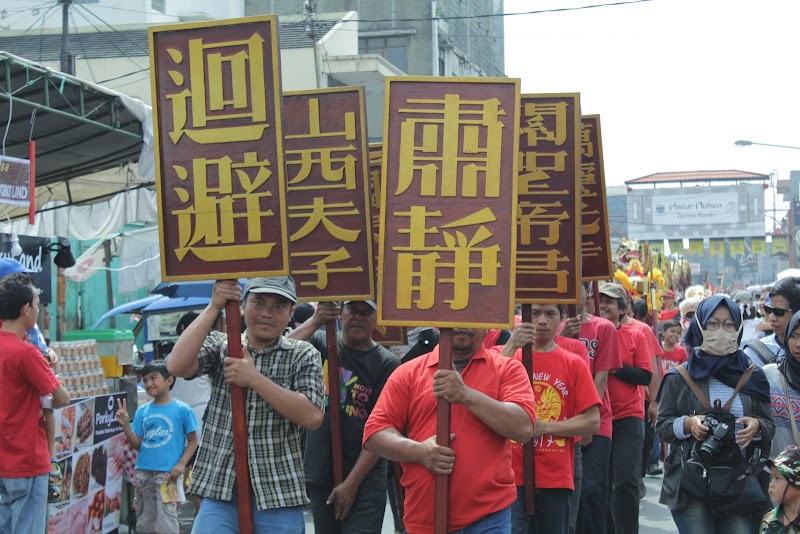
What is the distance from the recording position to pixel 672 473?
559 cm

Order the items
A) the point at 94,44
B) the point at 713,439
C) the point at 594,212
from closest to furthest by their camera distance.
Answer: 1. the point at 713,439
2. the point at 594,212
3. the point at 94,44

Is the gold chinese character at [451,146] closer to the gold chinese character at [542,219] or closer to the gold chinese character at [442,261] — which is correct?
the gold chinese character at [442,261]

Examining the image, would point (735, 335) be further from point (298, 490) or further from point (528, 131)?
point (298, 490)

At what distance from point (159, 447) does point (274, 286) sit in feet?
14.0

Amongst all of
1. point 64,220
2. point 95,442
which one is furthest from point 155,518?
point 64,220

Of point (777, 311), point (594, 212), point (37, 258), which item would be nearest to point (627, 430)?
point (594, 212)

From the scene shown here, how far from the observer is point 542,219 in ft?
21.7

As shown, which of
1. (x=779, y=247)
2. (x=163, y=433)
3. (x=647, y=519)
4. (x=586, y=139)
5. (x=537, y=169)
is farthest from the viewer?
(x=779, y=247)

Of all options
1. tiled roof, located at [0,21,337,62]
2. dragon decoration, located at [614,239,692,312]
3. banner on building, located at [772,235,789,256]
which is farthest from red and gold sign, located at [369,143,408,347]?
banner on building, located at [772,235,789,256]

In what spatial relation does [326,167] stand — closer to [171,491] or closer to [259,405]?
[259,405]

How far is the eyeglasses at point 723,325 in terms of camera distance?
5488 mm

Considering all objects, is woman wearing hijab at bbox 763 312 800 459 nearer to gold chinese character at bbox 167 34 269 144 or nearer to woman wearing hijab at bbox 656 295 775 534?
woman wearing hijab at bbox 656 295 775 534

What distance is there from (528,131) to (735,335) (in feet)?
6.59

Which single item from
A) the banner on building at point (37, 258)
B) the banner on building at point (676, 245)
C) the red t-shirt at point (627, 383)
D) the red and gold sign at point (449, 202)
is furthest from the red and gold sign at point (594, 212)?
the banner on building at point (676, 245)
